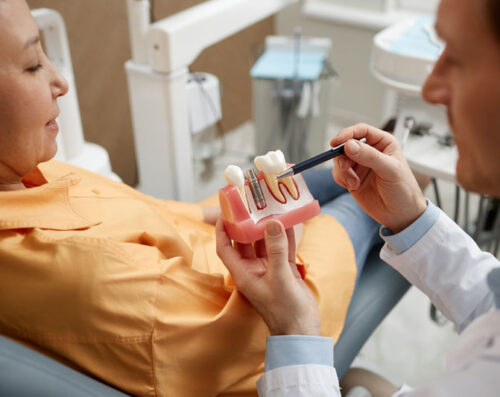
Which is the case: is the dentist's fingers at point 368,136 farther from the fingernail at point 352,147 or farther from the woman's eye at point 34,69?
the woman's eye at point 34,69

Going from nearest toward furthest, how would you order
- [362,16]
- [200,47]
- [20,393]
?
[20,393] → [200,47] → [362,16]

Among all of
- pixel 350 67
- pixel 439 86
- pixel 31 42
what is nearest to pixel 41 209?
pixel 31 42

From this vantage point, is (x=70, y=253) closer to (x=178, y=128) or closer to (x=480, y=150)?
(x=480, y=150)

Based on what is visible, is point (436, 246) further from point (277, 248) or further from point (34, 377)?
point (34, 377)

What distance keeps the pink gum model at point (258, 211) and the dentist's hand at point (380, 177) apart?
3.2 inches

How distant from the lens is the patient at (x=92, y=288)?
78cm

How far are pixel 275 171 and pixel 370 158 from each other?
16 cm

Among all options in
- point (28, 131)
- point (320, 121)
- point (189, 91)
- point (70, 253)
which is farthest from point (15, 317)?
point (320, 121)

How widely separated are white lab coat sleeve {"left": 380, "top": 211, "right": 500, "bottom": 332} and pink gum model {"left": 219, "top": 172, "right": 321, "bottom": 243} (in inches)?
8.1

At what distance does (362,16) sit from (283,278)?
7.24 ft

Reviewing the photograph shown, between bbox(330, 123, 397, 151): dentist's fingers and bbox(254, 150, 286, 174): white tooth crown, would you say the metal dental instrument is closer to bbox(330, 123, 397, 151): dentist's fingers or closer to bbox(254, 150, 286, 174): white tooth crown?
bbox(254, 150, 286, 174): white tooth crown

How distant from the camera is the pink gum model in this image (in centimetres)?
87

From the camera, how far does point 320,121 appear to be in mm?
2258

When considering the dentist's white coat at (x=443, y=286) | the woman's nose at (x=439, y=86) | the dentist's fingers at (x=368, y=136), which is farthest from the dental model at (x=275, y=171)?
the woman's nose at (x=439, y=86)
